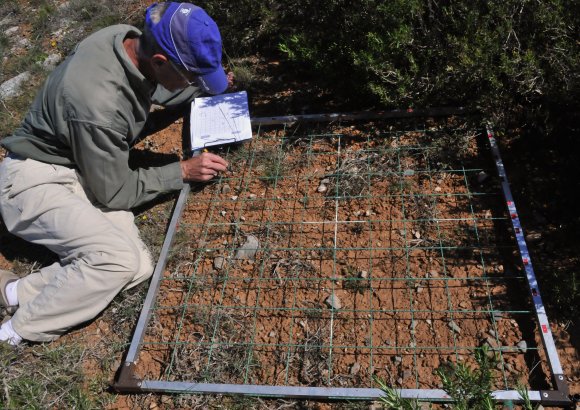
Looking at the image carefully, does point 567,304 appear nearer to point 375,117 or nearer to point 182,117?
point 375,117

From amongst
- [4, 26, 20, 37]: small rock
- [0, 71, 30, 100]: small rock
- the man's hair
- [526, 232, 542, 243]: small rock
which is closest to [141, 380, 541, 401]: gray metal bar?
[526, 232, 542, 243]: small rock

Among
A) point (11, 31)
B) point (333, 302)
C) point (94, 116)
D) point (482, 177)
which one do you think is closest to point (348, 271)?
point (333, 302)

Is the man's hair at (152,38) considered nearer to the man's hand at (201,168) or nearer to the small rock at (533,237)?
the man's hand at (201,168)

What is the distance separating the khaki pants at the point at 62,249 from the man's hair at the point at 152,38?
86 cm

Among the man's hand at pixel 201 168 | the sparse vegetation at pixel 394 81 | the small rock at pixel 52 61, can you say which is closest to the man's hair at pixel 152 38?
the man's hand at pixel 201 168

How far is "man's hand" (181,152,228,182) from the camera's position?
132 inches

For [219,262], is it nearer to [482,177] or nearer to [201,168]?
[201,168]

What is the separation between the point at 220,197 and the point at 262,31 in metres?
1.71

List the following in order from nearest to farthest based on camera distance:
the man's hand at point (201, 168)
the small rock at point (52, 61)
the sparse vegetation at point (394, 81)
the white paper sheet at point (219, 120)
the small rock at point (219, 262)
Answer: the sparse vegetation at point (394, 81)
the small rock at point (219, 262)
the man's hand at point (201, 168)
the white paper sheet at point (219, 120)
the small rock at point (52, 61)

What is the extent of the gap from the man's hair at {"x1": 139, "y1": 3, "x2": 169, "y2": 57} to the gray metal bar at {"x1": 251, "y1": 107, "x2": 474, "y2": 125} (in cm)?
117

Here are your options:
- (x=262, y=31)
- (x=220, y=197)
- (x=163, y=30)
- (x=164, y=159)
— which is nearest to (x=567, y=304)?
(x=220, y=197)

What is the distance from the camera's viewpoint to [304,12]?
12.1 feet

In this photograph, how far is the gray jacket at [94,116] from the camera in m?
2.73

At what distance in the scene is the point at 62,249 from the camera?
293 cm
